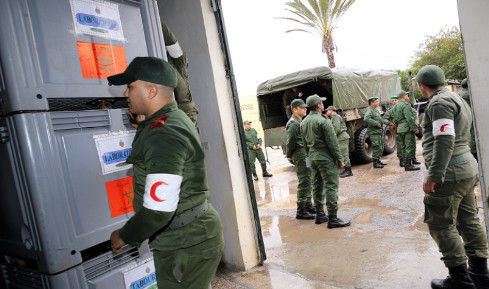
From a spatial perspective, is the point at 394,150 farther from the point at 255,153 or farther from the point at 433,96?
the point at 433,96

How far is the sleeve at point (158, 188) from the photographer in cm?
132

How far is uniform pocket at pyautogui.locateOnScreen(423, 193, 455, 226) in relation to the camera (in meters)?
2.62

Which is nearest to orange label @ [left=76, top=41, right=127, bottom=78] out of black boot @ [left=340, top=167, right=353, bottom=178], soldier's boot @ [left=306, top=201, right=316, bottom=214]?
soldier's boot @ [left=306, top=201, right=316, bottom=214]

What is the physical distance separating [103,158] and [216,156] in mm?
1885

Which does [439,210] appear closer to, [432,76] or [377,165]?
[432,76]

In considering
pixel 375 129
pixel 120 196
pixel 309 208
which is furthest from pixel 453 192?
pixel 375 129

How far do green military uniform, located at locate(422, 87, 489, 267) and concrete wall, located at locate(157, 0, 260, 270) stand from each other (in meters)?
1.72

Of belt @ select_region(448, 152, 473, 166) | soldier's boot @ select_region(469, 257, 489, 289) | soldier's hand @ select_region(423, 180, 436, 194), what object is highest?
belt @ select_region(448, 152, 473, 166)

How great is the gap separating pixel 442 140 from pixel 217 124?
6.51 ft

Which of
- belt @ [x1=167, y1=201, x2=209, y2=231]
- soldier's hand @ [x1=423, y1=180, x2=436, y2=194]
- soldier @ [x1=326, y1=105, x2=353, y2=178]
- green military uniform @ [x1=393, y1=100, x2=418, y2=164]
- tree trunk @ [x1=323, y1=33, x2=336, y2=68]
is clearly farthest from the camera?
tree trunk @ [x1=323, y1=33, x2=336, y2=68]

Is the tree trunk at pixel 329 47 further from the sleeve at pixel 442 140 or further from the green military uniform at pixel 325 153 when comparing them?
the sleeve at pixel 442 140

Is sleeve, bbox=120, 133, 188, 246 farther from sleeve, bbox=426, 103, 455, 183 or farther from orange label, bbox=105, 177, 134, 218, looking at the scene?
sleeve, bbox=426, 103, 455, 183

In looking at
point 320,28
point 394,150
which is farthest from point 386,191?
point 320,28

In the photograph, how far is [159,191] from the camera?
1.32 metres
